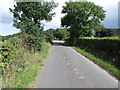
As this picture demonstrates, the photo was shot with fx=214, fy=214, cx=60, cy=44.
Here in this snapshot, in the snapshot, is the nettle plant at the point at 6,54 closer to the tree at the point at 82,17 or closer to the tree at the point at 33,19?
the tree at the point at 33,19

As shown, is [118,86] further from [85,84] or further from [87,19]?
[87,19]

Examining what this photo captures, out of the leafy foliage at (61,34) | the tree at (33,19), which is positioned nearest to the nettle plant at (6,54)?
the tree at (33,19)

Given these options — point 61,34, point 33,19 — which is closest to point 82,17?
point 33,19

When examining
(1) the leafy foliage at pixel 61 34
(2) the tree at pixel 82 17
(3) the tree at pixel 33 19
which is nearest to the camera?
(3) the tree at pixel 33 19

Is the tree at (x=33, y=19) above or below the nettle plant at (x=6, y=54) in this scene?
above

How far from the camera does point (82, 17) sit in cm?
4822

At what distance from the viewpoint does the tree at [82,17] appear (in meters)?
48.0

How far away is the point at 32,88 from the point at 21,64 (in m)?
3.56

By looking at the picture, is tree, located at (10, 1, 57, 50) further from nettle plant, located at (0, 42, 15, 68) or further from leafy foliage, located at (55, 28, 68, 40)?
leafy foliage, located at (55, 28, 68, 40)

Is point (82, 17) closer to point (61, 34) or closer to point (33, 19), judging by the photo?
point (33, 19)

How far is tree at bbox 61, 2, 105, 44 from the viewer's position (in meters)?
48.0

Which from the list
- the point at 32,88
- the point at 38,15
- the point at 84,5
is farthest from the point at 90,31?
the point at 32,88

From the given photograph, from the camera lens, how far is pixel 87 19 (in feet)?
162

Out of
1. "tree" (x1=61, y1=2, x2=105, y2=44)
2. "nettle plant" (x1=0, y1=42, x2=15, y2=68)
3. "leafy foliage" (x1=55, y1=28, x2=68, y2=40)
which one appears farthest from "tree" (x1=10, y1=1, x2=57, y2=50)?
"leafy foliage" (x1=55, y1=28, x2=68, y2=40)
